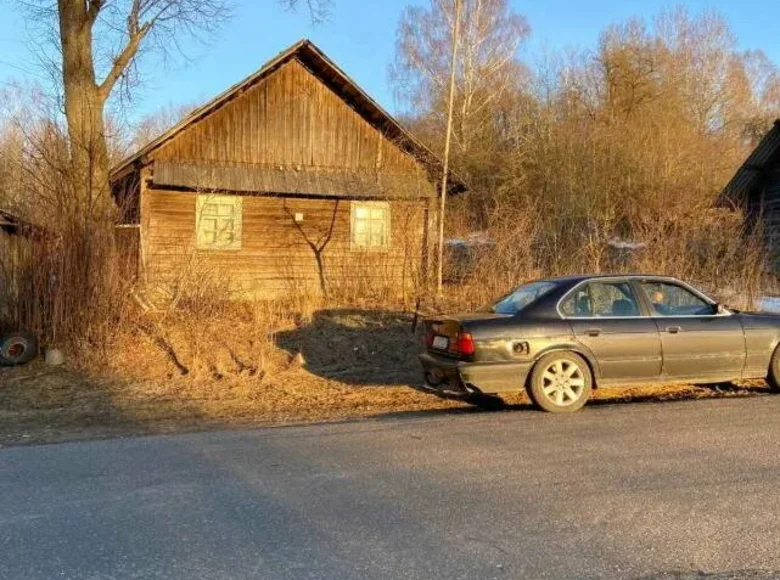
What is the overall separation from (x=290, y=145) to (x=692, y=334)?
12.8 metres

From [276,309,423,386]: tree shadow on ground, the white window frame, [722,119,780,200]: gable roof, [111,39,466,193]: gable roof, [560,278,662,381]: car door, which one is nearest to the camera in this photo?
[560,278,662,381]: car door

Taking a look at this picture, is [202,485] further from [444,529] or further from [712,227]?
[712,227]

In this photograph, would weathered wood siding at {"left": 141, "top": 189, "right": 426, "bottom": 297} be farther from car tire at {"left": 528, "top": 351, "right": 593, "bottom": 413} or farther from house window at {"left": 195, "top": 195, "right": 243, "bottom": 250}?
car tire at {"left": 528, "top": 351, "right": 593, "bottom": 413}

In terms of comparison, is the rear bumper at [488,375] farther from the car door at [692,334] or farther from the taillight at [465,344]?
the car door at [692,334]

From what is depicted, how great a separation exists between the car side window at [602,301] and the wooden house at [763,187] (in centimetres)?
1588

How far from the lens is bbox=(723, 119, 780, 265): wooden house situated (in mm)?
23234

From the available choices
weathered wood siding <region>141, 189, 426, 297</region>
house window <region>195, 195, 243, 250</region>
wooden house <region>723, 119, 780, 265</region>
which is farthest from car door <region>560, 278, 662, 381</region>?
wooden house <region>723, 119, 780, 265</region>

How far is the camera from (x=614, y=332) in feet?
28.4

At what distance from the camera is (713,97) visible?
45.8 meters

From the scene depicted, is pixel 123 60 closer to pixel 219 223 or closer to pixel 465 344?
pixel 219 223

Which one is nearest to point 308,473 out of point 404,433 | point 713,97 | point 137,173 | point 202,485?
point 202,485

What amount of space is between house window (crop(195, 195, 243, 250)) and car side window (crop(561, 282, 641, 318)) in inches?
472

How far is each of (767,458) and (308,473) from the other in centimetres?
368

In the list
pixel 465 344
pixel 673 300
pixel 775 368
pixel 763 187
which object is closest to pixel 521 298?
pixel 465 344
